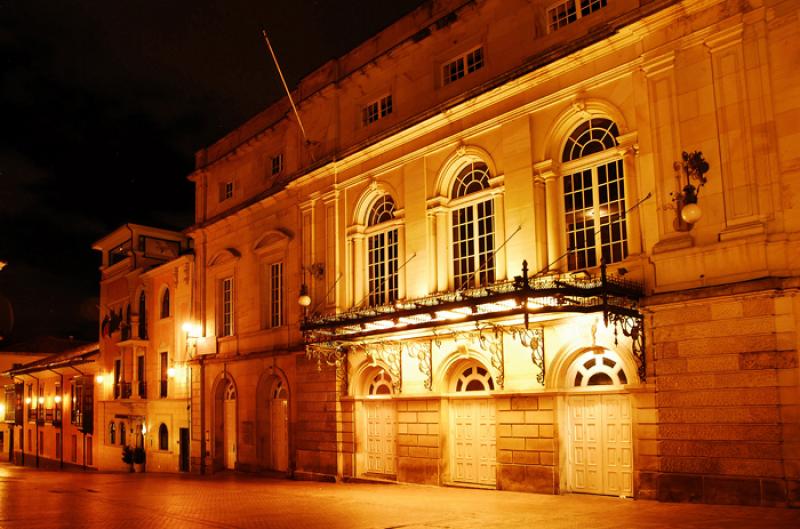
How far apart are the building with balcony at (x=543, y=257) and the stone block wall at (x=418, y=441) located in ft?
0.24

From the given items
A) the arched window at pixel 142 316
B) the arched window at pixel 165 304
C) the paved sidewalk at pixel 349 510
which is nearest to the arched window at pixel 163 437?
the arched window at pixel 142 316

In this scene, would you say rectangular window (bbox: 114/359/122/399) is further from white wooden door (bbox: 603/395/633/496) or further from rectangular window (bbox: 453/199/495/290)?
white wooden door (bbox: 603/395/633/496)

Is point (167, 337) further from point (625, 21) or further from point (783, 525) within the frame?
point (783, 525)

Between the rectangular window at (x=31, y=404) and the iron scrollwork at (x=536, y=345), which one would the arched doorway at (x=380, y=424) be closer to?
the iron scrollwork at (x=536, y=345)

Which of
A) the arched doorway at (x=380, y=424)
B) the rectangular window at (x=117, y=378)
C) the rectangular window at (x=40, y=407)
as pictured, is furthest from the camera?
the rectangular window at (x=40, y=407)

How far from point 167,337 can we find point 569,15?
22576 mm

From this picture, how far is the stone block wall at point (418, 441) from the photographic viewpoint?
19812mm

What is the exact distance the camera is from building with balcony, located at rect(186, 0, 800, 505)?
1395 cm

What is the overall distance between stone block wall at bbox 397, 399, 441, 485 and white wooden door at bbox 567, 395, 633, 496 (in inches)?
158

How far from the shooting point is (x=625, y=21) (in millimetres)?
16062

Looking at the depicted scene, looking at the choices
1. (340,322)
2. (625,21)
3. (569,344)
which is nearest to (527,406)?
(569,344)

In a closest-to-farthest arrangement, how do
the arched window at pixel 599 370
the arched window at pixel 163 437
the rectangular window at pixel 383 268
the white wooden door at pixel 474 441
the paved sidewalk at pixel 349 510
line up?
the paved sidewalk at pixel 349 510 < the arched window at pixel 599 370 < the white wooden door at pixel 474 441 < the rectangular window at pixel 383 268 < the arched window at pixel 163 437

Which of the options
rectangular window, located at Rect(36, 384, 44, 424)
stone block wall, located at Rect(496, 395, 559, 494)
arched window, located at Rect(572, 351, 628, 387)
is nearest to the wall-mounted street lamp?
arched window, located at Rect(572, 351, 628, 387)

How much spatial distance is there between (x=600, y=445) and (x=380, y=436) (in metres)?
7.33
